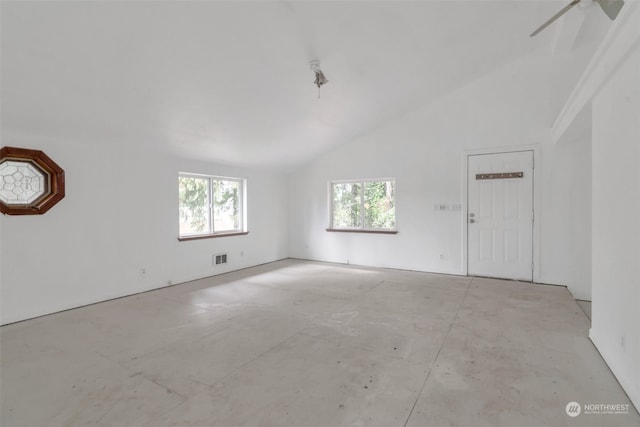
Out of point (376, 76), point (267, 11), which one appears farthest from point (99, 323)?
point (376, 76)

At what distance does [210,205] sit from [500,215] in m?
4.94

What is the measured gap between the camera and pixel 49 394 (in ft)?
6.95

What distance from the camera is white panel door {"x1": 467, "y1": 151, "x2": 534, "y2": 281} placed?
4.86 m

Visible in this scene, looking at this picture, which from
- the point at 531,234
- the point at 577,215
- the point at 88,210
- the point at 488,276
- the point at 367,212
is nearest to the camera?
the point at 88,210

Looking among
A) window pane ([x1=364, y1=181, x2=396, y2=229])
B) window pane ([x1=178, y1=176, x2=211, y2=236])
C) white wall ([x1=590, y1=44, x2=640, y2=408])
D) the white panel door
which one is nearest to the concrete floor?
white wall ([x1=590, y1=44, x2=640, y2=408])

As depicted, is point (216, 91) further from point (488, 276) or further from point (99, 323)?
point (488, 276)

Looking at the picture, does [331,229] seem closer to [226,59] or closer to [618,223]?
[226,59]

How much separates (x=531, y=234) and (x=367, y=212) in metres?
2.80

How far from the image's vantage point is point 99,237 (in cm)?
408

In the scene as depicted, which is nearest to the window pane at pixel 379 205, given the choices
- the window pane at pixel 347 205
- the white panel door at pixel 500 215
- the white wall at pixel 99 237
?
the window pane at pixel 347 205

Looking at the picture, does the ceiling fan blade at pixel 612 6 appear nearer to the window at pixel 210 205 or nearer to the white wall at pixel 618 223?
the white wall at pixel 618 223

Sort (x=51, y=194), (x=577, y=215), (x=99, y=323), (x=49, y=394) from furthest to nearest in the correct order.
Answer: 1. (x=577, y=215)
2. (x=51, y=194)
3. (x=99, y=323)
4. (x=49, y=394)

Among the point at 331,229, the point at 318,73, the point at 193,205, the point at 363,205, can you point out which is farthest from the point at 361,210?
the point at 318,73

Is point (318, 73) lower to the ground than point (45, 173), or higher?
higher
